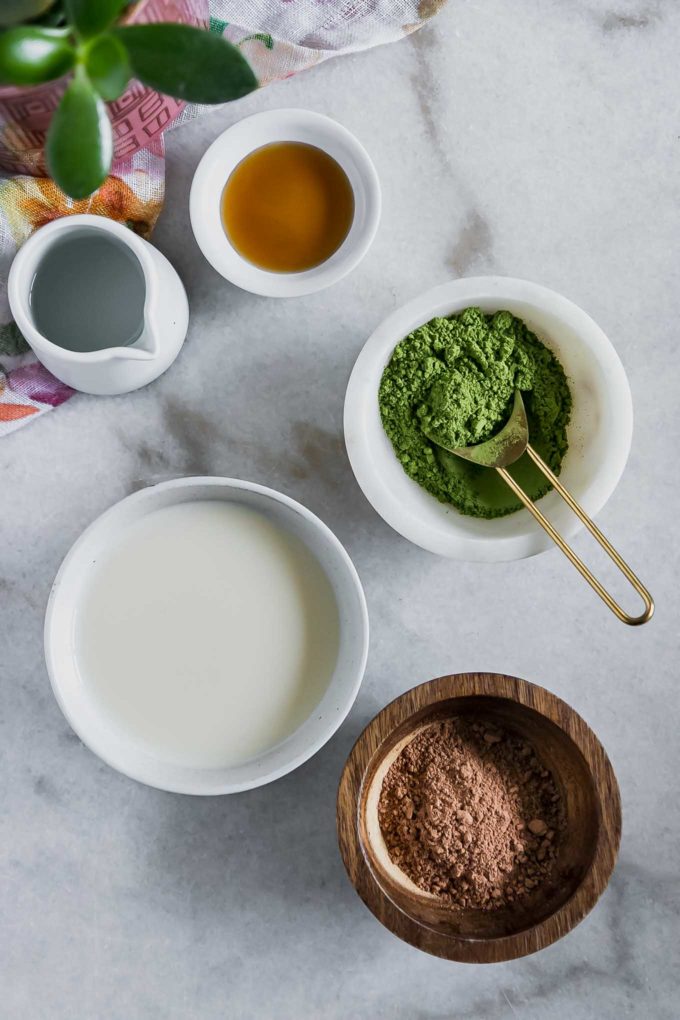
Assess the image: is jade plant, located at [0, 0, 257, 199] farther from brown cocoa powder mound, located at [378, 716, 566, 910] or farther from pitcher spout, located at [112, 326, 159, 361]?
brown cocoa powder mound, located at [378, 716, 566, 910]

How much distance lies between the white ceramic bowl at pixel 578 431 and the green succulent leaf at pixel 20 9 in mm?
492

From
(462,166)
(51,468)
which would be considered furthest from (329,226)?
(51,468)

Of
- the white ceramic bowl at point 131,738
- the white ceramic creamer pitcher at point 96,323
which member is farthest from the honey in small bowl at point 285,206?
the white ceramic bowl at point 131,738

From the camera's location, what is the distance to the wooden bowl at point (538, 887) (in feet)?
3.50

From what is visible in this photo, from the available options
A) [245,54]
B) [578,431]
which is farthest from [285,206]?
[578,431]

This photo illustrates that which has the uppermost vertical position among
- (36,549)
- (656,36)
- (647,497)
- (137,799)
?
(656,36)

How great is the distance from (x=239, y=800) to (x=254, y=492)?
1.40 feet

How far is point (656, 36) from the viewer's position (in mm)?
1266

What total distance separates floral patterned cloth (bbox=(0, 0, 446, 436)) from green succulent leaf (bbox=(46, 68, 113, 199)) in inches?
13.7

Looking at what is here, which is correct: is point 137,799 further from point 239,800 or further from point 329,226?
point 329,226

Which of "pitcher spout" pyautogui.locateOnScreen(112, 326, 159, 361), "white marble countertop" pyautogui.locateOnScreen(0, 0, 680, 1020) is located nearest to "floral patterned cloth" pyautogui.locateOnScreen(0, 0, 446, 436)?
"white marble countertop" pyautogui.locateOnScreen(0, 0, 680, 1020)

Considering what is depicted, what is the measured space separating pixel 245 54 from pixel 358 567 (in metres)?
0.69

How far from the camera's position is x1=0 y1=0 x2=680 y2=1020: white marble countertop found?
125 centimetres

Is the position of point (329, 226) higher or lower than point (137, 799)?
higher
